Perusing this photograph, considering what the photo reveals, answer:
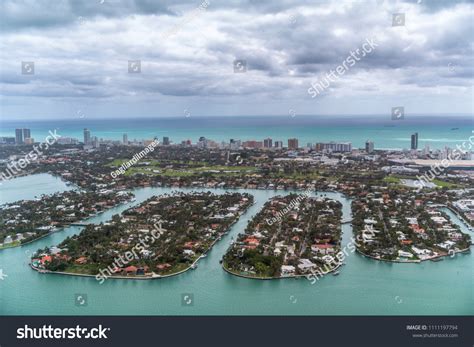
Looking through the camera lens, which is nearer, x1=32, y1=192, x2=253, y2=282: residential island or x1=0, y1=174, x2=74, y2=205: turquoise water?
x1=32, y1=192, x2=253, y2=282: residential island

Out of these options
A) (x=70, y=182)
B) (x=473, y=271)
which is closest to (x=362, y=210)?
(x=473, y=271)

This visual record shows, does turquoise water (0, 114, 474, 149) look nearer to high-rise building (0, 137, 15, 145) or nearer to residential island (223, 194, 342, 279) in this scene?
high-rise building (0, 137, 15, 145)
